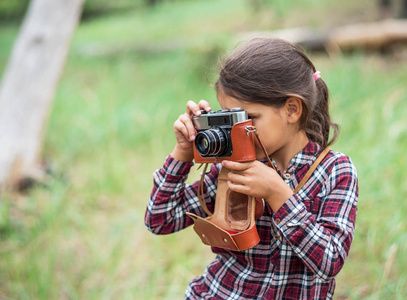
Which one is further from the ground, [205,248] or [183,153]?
[183,153]

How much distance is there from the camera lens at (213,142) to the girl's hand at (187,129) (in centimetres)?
10

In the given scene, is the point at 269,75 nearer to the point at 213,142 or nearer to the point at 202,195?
the point at 213,142

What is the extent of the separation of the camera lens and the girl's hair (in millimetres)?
142

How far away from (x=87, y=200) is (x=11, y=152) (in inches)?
39.8

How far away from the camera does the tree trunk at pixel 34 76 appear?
4293 mm

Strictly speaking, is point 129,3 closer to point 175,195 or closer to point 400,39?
point 400,39

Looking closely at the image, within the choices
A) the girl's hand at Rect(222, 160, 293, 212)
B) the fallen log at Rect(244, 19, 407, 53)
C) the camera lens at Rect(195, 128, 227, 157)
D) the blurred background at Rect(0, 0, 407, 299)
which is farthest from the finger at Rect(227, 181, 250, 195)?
the fallen log at Rect(244, 19, 407, 53)

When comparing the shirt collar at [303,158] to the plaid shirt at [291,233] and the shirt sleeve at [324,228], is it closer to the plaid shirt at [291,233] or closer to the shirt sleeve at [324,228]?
the plaid shirt at [291,233]

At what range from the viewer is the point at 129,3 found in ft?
57.6

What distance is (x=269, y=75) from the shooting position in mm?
1410

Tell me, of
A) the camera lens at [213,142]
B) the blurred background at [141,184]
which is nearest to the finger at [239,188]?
the camera lens at [213,142]

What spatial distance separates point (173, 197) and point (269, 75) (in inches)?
21.7

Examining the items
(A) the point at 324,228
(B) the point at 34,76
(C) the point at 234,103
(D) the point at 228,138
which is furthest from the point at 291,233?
(B) the point at 34,76

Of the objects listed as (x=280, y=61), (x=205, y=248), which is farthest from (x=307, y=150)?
(x=205, y=248)
